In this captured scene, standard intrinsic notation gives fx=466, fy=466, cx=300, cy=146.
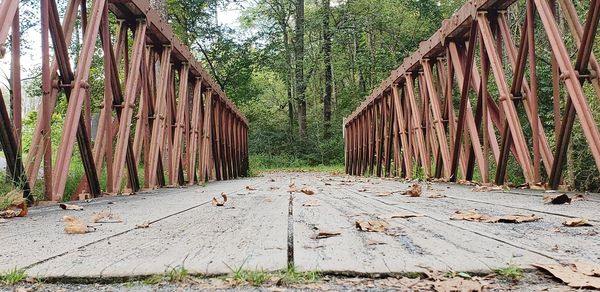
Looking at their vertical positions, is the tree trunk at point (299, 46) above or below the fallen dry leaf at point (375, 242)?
above

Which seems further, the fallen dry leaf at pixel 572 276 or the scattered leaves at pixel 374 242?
the scattered leaves at pixel 374 242

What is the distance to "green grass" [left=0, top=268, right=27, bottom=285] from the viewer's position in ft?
2.85

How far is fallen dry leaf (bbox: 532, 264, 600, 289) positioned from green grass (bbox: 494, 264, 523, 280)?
0.15 feet

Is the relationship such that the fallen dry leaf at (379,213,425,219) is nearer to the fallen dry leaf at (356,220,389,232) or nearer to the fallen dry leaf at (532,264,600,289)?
the fallen dry leaf at (356,220,389,232)

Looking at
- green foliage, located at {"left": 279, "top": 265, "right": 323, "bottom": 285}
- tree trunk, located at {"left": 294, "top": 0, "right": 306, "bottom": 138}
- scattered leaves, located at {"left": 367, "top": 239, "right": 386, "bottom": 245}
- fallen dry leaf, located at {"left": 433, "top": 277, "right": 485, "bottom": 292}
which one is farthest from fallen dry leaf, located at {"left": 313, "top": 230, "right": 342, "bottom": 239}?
tree trunk, located at {"left": 294, "top": 0, "right": 306, "bottom": 138}

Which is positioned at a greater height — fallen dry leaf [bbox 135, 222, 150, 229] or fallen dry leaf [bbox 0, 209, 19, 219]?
fallen dry leaf [bbox 135, 222, 150, 229]

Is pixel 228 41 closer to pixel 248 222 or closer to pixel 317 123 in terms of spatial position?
pixel 317 123

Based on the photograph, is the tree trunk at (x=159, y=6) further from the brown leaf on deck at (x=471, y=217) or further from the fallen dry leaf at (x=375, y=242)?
the fallen dry leaf at (x=375, y=242)

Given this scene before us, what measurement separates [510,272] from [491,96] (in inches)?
156

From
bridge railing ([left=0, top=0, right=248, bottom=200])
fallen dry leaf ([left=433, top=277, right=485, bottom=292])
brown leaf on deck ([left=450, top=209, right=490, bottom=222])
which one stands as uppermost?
bridge railing ([left=0, top=0, right=248, bottom=200])

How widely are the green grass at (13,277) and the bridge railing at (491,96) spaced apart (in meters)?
2.65

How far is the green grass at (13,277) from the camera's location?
2.85 ft

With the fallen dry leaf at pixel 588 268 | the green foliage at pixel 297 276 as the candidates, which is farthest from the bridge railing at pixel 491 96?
the green foliage at pixel 297 276

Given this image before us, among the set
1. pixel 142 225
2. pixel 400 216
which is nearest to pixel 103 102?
pixel 142 225
